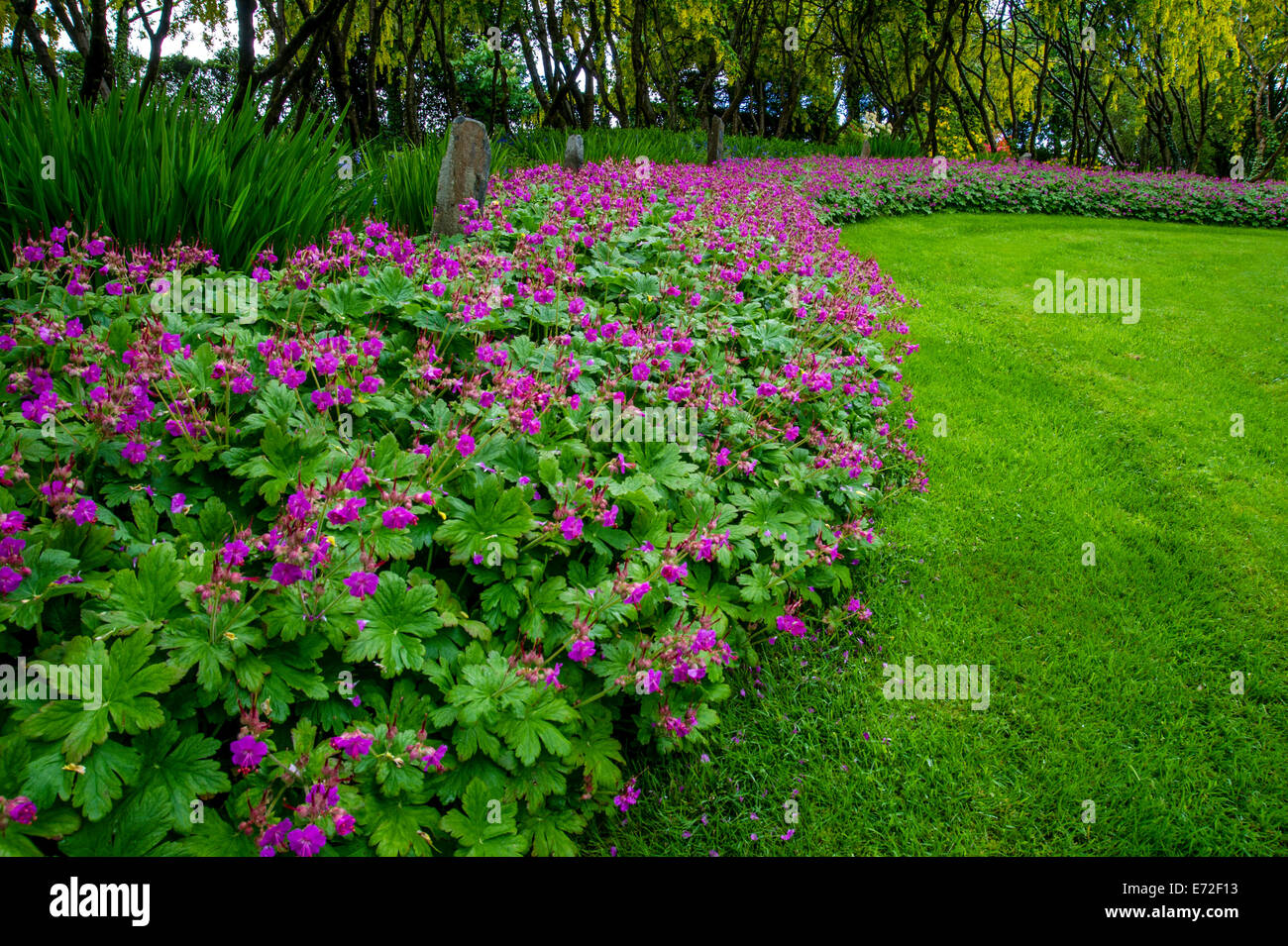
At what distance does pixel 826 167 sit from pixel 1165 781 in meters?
14.6

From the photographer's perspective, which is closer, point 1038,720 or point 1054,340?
point 1038,720

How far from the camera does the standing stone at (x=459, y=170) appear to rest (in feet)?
16.0

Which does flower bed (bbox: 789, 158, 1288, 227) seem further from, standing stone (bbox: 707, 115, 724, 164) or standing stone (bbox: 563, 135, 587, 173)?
standing stone (bbox: 563, 135, 587, 173)

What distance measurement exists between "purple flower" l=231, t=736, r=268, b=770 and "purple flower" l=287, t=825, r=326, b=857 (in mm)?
205

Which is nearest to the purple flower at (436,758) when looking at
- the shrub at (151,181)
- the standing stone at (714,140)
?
the shrub at (151,181)

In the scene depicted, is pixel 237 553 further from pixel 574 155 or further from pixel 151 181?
pixel 574 155

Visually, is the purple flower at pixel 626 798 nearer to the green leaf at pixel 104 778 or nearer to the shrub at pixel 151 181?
the green leaf at pixel 104 778

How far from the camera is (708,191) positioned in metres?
8.21

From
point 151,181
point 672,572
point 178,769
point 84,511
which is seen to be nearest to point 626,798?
point 672,572

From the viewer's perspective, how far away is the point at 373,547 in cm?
208

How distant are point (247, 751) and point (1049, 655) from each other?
3198 millimetres
